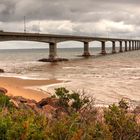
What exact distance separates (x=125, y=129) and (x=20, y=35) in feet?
214

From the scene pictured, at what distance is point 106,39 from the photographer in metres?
151

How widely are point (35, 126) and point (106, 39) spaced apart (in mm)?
143639

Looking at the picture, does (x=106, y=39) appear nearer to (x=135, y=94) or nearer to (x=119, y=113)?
(x=135, y=94)

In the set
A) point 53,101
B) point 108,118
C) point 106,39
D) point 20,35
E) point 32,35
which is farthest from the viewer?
point 106,39

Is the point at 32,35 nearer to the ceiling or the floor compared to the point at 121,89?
nearer to the ceiling

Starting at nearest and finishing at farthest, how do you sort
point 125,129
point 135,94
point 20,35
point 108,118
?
point 125,129 → point 108,118 → point 135,94 → point 20,35

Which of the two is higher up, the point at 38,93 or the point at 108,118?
the point at 108,118

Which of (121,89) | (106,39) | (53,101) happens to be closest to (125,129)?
(53,101)

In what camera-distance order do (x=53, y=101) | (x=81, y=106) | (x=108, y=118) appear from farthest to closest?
(x=53, y=101) < (x=81, y=106) < (x=108, y=118)

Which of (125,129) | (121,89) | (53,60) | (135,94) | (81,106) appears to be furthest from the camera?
(53,60)

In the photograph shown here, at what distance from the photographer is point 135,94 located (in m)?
29.4

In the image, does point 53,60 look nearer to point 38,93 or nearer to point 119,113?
point 38,93

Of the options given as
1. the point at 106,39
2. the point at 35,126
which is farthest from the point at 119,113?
the point at 106,39

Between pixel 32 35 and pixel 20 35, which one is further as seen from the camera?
pixel 32 35
